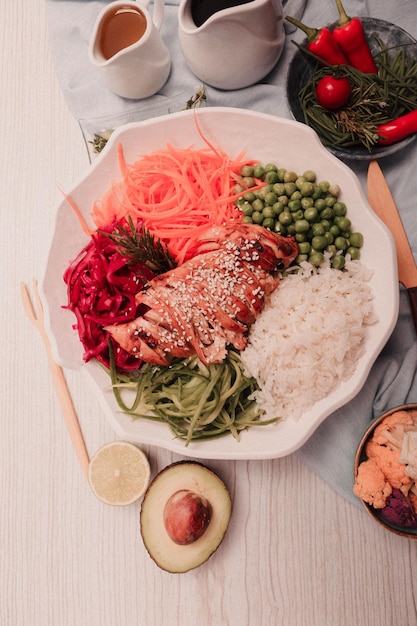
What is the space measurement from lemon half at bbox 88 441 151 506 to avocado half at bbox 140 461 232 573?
0.07 m

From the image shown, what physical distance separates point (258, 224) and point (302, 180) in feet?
0.89

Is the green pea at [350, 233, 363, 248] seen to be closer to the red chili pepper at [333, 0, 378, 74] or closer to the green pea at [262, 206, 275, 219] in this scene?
the green pea at [262, 206, 275, 219]

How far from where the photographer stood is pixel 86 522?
270 centimetres

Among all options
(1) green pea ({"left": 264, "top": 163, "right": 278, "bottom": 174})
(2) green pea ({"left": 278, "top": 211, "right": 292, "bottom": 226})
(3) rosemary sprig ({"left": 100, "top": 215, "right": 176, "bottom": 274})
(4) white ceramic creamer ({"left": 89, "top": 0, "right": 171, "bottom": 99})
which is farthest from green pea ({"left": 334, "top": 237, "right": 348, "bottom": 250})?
(4) white ceramic creamer ({"left": 89, "top": 0, "right": 171, "bottom": 99})

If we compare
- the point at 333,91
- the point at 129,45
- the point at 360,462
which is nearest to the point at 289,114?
the point at 333,91

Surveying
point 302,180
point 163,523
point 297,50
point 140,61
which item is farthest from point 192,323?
point 297,50

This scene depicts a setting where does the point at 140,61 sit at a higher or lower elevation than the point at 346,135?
higher

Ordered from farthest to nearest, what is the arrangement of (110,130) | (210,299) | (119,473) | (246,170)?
(110,130) < (119,473) < (246,170) < (210,299)

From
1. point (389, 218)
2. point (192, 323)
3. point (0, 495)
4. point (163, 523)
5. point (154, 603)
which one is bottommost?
point (154, 603)

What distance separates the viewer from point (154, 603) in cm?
264

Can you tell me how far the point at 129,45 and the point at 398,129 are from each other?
1287mm

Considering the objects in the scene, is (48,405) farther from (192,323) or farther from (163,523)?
(192,323)

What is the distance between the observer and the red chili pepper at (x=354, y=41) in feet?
7.63

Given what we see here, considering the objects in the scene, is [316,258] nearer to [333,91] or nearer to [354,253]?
[354,253]
